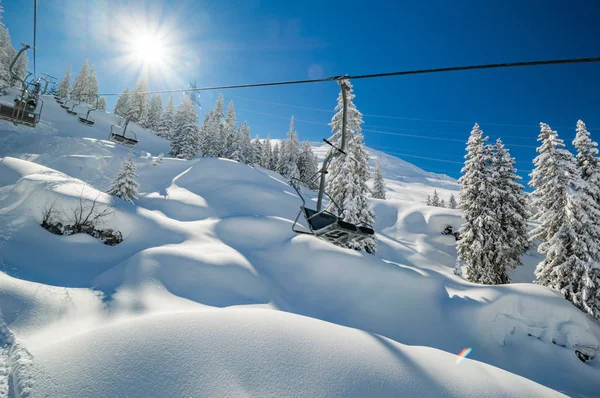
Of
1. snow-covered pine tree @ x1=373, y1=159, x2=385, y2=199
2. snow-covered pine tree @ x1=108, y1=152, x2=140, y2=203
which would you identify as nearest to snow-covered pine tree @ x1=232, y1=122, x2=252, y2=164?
snow-covered pine tree @ x1=373, y1=159, x2=385, y2=199

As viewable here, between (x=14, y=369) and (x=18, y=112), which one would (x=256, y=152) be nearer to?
(x=18, y=112)

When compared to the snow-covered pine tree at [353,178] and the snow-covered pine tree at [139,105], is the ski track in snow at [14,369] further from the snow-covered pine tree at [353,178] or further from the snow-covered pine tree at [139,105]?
the snow-covered pine tree at [139,105]

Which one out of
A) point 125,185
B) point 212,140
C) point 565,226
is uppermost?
point 212,140

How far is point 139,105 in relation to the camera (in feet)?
235

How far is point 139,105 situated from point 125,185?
201 ft

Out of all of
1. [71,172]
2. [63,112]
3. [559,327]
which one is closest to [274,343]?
[559,327]

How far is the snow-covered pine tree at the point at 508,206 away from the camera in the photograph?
22.8 meters

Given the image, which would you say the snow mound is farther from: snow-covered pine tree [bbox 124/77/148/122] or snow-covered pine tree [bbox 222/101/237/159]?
snow-covered pine tree [bbox 124/77/148/122]

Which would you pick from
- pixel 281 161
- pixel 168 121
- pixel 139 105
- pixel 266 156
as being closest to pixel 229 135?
pixel 266 156

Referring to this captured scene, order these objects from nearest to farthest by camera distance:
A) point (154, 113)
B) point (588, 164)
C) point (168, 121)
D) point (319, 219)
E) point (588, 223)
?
point (319, 219)
point (588, 223)
point (588, 164)
point (168, 121)
point (154, 113)

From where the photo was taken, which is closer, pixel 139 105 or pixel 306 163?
pixel 306 163

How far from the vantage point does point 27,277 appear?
9.17 meters

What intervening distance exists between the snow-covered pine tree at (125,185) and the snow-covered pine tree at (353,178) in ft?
58.0

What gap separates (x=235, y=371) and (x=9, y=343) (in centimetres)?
490
